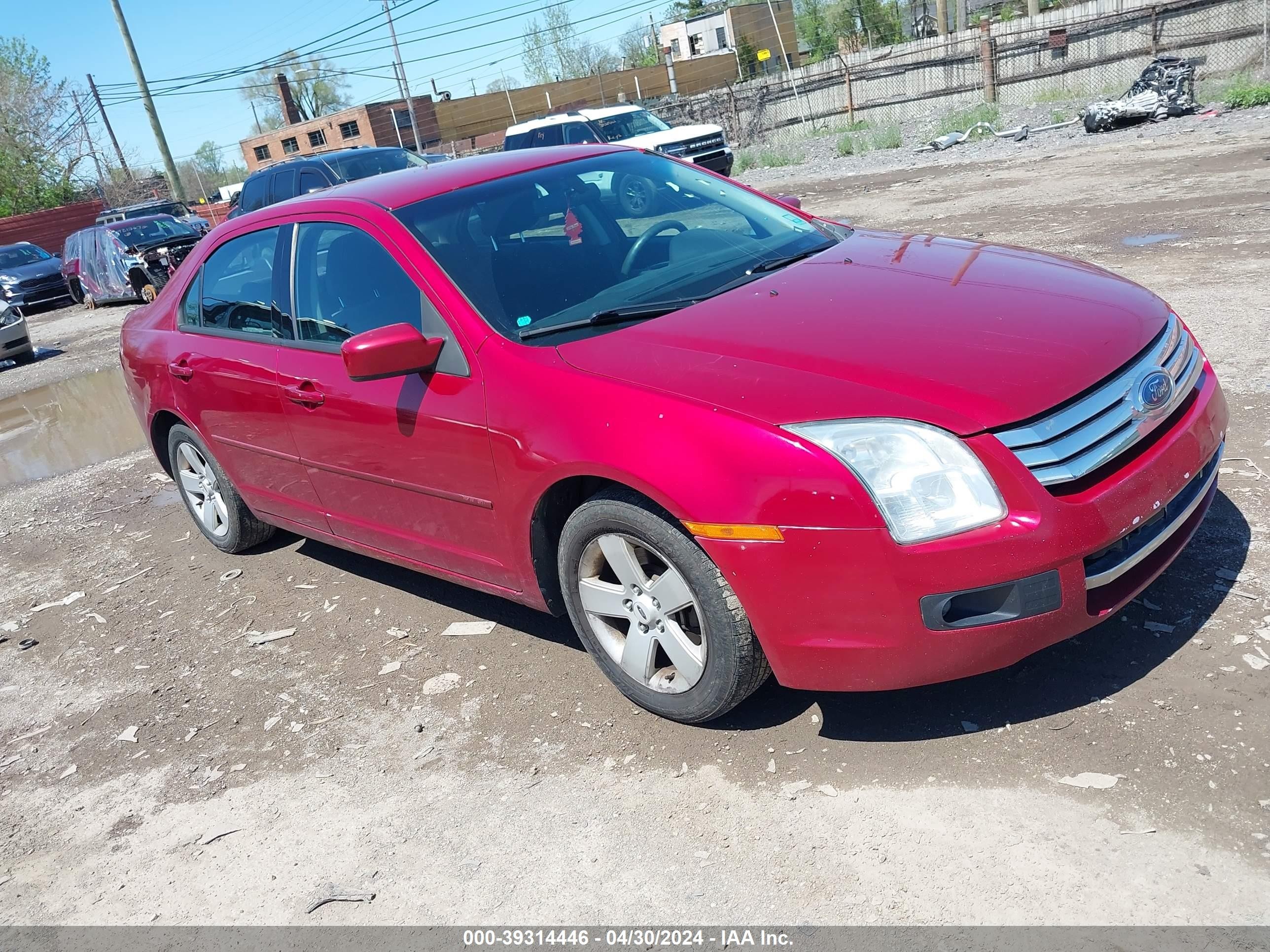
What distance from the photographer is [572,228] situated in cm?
400

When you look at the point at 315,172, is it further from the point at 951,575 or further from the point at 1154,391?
the point at 951,575

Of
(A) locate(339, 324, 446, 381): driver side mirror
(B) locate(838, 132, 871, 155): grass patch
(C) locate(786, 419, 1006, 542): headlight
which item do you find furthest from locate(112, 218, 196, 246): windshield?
(C) locate(786, 419, 1006, 542): headlight

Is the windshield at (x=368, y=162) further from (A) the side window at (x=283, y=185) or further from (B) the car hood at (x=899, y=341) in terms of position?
Result: (B) the car hood at (x=899, y=341)

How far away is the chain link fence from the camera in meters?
20.3

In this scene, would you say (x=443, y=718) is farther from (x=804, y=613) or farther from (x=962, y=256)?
(x=962, y=256)

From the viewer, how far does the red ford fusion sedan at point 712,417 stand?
2707mm

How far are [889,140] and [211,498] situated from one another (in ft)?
64.8

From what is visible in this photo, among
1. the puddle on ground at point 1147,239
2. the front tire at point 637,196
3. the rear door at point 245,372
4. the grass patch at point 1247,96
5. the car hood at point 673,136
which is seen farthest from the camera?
the car hood at point 673,136

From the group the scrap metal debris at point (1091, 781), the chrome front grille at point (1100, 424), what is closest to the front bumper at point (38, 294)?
the chrome front grille at point (1100, 424)

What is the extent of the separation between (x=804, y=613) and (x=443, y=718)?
1546mm

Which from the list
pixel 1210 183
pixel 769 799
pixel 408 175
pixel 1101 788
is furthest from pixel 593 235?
pixel 1210 183

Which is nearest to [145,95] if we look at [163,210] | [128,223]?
[163,210]

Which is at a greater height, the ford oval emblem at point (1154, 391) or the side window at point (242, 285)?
the side window at point (242, 285)

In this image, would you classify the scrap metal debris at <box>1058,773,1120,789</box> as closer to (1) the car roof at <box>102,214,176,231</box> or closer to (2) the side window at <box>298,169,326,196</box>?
(2) the side window at <box>298,169,326,196</box>
